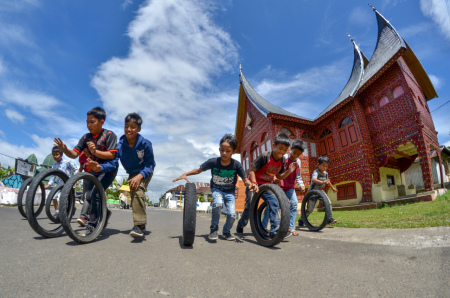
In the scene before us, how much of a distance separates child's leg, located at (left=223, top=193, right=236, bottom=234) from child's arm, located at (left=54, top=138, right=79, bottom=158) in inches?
88.5

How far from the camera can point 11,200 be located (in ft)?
38.9

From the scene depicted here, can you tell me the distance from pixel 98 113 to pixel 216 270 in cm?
277

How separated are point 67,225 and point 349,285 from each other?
255cm

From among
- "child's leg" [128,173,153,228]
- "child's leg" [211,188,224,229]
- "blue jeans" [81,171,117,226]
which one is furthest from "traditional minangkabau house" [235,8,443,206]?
"blue jeans" [81,171,117,226]

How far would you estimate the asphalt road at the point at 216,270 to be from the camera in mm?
1396

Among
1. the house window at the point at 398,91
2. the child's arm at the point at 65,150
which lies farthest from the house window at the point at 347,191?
the child's arm at the point at 65,150

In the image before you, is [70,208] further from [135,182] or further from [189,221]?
[189,221]

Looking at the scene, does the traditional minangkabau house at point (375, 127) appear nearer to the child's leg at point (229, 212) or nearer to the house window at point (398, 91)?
the house window at point (398, 91)

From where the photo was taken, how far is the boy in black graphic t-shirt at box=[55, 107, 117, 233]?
3.07 m

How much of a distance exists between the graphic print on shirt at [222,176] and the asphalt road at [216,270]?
1143 millimetres

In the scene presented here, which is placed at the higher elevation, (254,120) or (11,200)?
(254,120)

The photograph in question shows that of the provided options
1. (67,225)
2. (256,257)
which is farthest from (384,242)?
(67,225)

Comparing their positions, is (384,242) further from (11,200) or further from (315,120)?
(11,200)

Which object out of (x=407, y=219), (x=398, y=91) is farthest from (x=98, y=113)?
(x=398, y=91)
